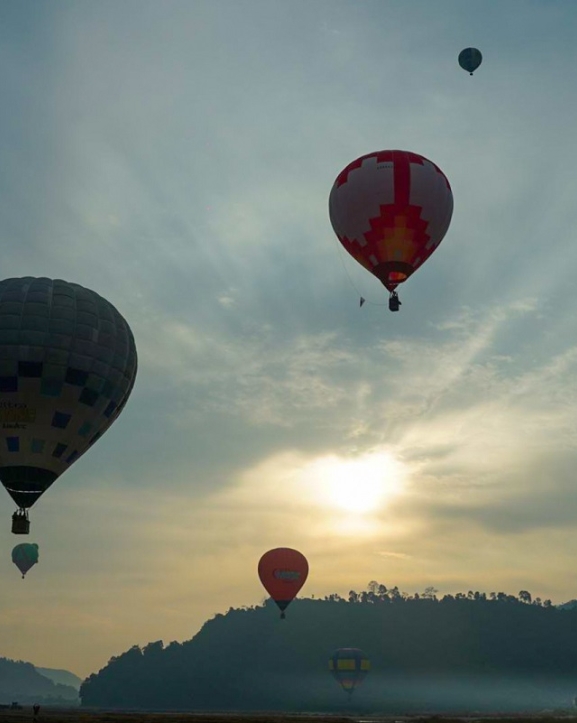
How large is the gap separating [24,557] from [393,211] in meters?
91.1

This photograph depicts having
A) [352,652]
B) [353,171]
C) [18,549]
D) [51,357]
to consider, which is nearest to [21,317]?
[51,357]

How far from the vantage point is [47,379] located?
178 ft

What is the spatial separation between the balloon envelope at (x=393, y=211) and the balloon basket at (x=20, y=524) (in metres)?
26.6

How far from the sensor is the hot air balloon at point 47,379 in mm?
53750

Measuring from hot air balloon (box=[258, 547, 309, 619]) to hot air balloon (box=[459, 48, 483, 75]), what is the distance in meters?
61.0

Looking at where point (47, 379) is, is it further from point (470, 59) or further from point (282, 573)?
point (282, 573)

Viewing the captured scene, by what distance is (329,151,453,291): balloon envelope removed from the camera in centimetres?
5378

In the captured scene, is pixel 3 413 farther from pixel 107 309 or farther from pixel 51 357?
pixel 107 309

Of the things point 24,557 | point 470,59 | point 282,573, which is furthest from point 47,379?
point 24,557

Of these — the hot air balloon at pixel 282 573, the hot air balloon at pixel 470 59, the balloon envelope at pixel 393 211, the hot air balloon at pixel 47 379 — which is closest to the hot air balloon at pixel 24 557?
the hot air balloon at pixel 282 573

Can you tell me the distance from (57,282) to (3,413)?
386 inches

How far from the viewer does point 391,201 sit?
176ft

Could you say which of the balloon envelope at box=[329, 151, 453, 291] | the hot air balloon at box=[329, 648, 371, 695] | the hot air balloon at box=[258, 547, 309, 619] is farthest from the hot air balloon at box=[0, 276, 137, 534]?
the hot air balloon at box=[329, 648, 371, 695]

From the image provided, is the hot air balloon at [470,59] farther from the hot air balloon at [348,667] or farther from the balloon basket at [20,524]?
the hot air balloon at [348,667]
